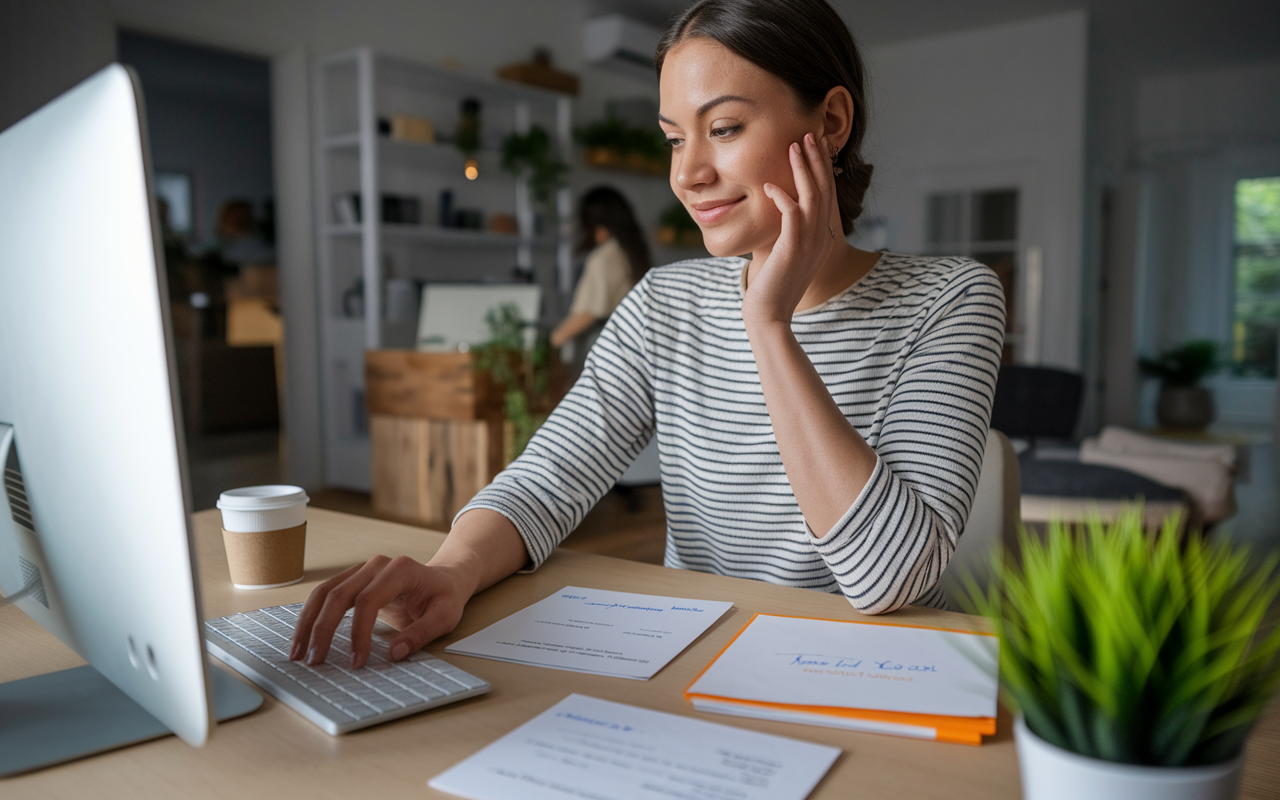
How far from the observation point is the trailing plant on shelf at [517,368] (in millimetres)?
3561

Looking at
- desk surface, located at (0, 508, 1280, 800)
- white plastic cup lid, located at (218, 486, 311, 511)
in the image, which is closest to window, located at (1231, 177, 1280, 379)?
desk surface, located at (0, 508, 1280, 800)

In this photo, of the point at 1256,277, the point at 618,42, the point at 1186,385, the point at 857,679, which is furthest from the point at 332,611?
the point at 1256,277

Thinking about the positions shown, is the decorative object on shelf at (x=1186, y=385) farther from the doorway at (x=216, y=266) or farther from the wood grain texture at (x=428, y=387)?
the doorway at (x=216, y=266)

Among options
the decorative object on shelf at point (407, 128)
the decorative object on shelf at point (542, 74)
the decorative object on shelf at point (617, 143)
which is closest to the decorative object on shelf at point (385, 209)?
the decorative object on shelf at point (407, 128)

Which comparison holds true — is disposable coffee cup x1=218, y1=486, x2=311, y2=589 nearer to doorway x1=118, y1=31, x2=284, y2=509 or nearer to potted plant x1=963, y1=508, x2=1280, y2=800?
potted plant x1=963, y1=508, x2=1280, y2=800

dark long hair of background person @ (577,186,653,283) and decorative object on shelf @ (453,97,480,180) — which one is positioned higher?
decorative object on shelf @ (453,97,480,180)

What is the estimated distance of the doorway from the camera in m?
5.21

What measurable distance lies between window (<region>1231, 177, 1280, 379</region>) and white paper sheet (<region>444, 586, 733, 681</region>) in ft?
28.4

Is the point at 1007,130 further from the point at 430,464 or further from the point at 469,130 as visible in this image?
the point at 430,464

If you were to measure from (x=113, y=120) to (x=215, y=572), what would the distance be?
0.67 metres

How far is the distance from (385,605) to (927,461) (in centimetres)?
51

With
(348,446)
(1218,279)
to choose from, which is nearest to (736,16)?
(348,446)

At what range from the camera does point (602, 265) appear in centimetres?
418

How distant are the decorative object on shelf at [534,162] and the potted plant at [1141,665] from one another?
16.3 ft
